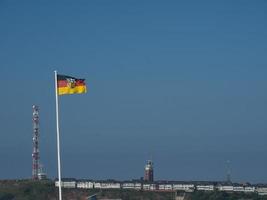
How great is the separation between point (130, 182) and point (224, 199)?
1589 inches

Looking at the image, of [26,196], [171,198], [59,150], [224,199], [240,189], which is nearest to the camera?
[59,150]

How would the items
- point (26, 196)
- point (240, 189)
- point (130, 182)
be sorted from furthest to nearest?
1. point (130, 182)
2. point (240, 189)
3. point (26, 196)

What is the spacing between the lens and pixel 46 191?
148 meters

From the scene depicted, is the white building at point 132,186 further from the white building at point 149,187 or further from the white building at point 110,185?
the white building at point 149,187

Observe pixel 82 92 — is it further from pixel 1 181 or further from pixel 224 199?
pixel 1 181

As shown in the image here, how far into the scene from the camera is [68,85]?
3734 cm

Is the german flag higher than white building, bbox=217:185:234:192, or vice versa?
the german flag

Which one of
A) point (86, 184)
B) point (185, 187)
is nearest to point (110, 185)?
point (86, 184)

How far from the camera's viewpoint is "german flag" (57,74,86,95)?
123 ft

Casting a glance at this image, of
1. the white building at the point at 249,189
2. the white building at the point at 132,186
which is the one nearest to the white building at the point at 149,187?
the white building at the point at 132,186

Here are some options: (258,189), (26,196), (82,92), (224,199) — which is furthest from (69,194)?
(82,92)

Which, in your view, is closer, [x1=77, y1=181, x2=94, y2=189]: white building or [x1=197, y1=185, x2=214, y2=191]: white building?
[x1=77, y1=181, x2=94, y2=189]: white building

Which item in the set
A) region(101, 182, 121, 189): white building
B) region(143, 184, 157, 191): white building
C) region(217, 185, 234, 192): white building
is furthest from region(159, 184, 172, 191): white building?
region(217, 185, 234, 192): white building

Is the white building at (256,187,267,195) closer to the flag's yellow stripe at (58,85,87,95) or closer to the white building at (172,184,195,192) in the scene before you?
the white building at (172,184,195,192)
